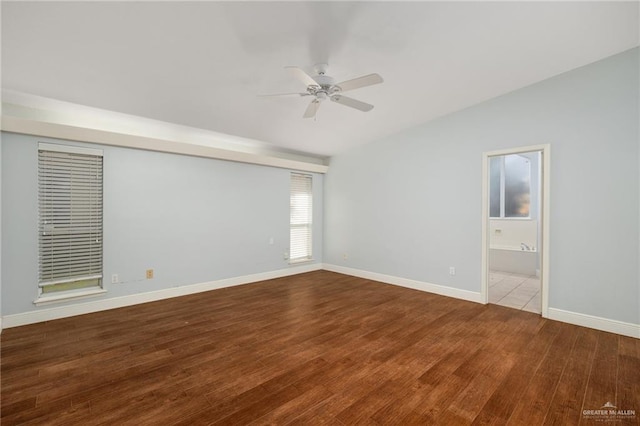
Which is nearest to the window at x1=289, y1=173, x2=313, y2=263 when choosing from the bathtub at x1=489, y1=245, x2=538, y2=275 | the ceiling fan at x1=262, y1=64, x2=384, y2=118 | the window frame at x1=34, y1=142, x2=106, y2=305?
the ceiling fan at x1=262, y1=64, x2=384, y2=118

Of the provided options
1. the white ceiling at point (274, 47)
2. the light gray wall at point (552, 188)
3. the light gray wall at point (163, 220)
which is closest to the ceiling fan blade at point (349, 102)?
the white ceiling at point (274, 47)

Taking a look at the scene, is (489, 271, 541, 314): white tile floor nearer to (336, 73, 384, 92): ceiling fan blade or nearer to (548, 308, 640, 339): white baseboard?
(548, 308, 640, 339): white baseboard

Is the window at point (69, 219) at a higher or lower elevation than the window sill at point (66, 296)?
higher

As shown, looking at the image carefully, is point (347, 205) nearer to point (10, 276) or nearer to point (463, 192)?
point (463, 192)

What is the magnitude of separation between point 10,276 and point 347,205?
5.18m

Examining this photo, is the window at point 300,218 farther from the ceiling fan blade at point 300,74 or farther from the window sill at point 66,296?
the ceiling fan blade at point 300,74

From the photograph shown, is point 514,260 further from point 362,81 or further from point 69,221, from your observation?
point 69,221

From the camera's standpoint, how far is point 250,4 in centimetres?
216

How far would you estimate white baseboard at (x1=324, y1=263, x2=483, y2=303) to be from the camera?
14.1ft

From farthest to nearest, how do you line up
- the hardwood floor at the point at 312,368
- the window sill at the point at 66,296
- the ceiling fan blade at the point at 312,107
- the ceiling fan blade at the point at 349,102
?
the window sill at the point at 66,296, the ceiling fan blade at the point at 312,107, the ceiling fan blade at the point at 349,102, the hardwood floor at the point at 312,368

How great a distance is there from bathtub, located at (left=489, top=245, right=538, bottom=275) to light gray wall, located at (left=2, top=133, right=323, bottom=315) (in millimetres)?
4873

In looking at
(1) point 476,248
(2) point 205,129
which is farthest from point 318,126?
(1) point 476,248

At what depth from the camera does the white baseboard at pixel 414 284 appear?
429cm

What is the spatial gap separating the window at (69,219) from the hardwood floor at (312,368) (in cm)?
54
